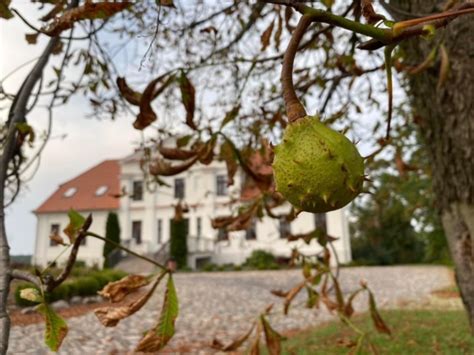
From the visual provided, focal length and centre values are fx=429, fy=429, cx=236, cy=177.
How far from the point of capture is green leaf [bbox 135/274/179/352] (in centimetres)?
126

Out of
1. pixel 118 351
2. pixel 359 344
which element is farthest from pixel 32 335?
pixel 359 344

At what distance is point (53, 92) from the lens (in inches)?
82.5

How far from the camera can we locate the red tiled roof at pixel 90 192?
29.3 meters

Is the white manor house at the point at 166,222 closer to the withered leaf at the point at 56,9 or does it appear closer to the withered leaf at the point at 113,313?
the withered leaf at the point at 56,9

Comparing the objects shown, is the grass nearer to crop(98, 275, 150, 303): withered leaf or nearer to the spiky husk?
crop(98, 275, 150, 303): withered leaf

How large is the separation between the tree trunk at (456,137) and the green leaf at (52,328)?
199 centimetres

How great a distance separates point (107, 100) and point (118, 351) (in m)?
4.63

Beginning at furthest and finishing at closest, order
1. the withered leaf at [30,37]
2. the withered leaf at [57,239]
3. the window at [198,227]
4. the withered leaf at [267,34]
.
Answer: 1. the window at [198,227]
2. the withered leaf at [267,34]
3. the withered leaf at [30,37]
4. the withered leaf at [57,239]

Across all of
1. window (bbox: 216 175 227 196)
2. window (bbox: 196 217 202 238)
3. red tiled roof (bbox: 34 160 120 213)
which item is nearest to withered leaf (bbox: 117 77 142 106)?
window (bbox: 216 175 227 196)

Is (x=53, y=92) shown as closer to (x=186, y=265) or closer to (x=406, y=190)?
(x=406, y=190)

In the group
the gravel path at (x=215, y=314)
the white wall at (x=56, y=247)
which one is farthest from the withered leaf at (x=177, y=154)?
the white wall at (x=56, y=247)

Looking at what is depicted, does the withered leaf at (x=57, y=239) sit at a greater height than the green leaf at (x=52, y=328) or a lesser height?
greater

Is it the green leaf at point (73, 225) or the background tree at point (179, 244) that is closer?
the green leaf at point (73, 225)

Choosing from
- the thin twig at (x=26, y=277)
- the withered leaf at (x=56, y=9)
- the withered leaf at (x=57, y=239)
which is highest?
the withered leaf at (x=56, y=9)
